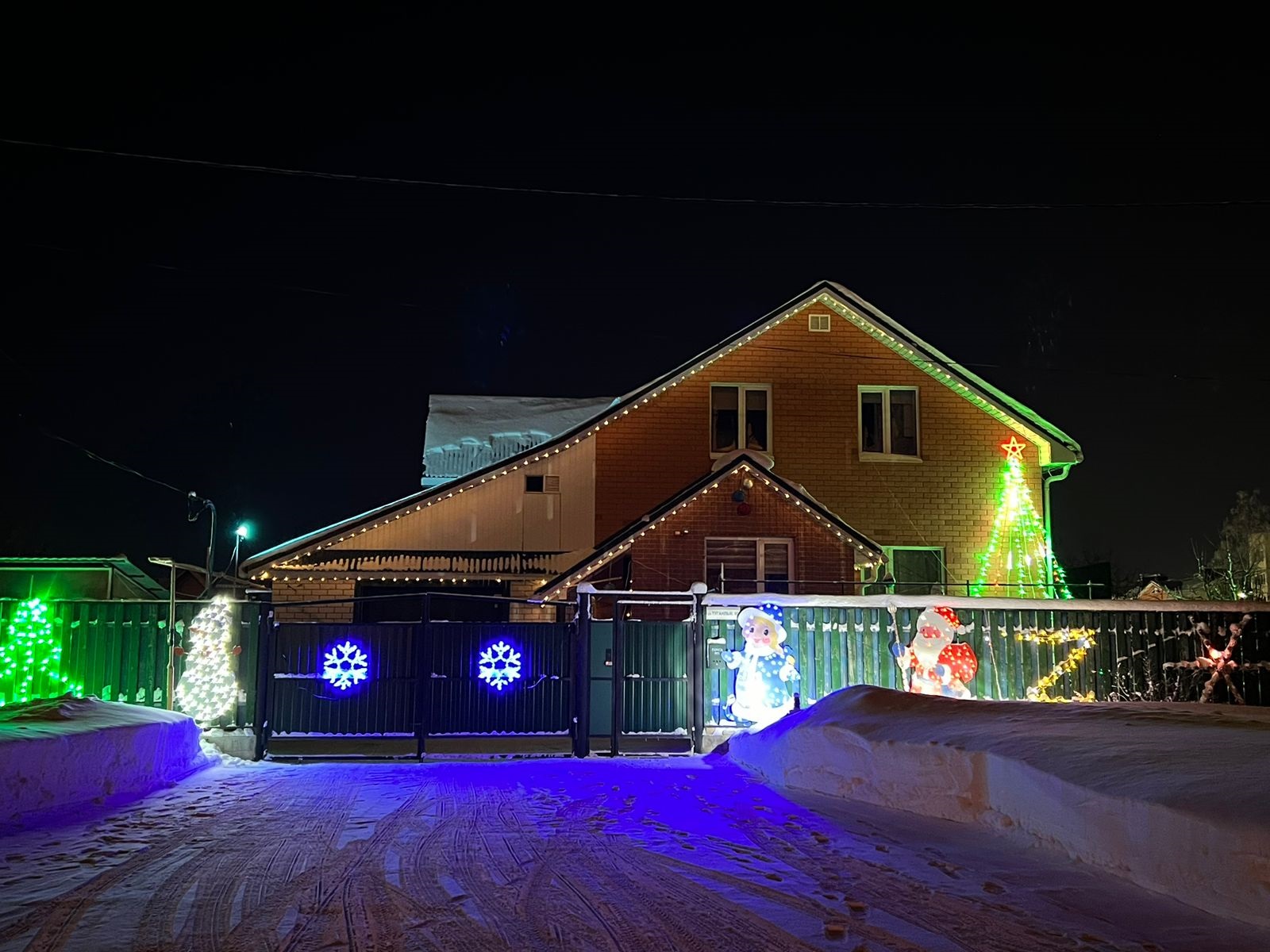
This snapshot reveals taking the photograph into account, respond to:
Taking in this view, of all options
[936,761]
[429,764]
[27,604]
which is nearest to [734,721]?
[429,764]

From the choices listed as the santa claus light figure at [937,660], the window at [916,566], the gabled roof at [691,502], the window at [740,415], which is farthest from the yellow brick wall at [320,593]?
the santa claus light figure at [937,660]

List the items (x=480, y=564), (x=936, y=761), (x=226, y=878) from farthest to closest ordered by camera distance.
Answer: (x=480, y=564) < (x=936, y=761) < (x=226, y=878)

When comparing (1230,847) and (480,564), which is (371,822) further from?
(480,564)

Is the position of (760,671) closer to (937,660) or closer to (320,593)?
(937,660)

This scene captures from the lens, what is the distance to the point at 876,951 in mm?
5211

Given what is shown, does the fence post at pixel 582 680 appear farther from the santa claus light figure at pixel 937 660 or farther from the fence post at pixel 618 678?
the santa claus light figure at pixel 937 660

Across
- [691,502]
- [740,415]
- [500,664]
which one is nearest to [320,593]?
[691,502]

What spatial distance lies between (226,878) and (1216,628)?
44.9ft

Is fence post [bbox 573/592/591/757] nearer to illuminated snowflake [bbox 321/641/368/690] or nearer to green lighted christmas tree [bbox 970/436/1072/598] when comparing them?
illuminated snowflake [bbox 321/641/368/690]

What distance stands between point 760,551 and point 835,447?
4.18 metres

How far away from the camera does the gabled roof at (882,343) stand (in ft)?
76.1

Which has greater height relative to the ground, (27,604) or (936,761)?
(27,604)

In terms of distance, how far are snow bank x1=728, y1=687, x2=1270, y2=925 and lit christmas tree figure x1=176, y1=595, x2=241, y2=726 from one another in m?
6.91

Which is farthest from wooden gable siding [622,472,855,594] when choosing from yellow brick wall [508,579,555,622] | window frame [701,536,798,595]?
yellow brick wall [508,579,555,622]
